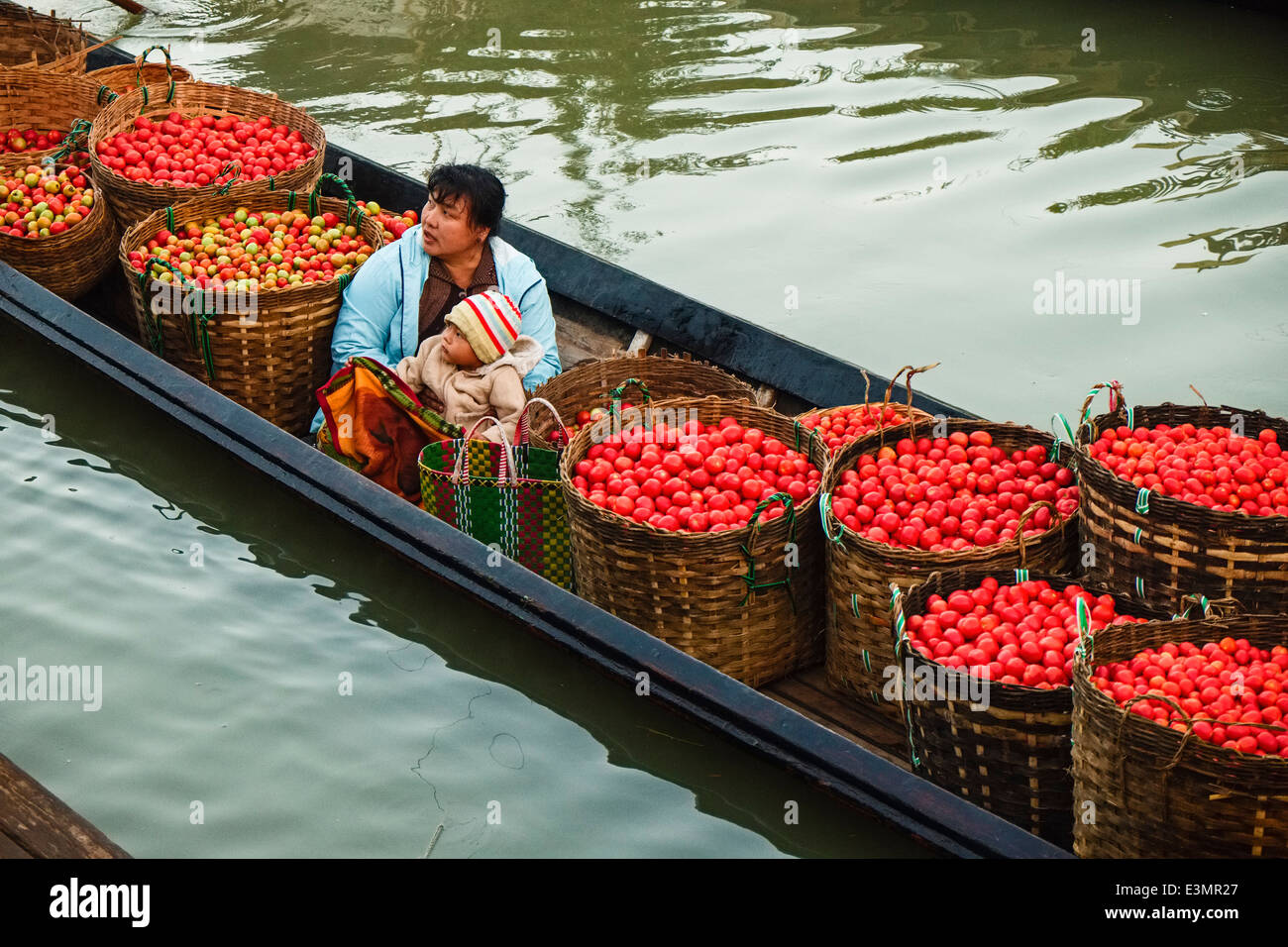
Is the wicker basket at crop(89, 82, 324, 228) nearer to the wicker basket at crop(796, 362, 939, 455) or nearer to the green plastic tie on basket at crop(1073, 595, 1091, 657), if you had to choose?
the wicker basket at crop(796, 362, 939, 455)

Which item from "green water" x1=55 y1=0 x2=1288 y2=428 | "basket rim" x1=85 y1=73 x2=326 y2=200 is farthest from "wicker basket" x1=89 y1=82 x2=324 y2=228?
"green water" x1=55 y1=0 x2=1288 y2=428

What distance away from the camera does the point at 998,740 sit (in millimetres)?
3568

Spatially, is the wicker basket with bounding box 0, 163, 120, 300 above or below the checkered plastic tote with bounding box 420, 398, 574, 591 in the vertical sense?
above

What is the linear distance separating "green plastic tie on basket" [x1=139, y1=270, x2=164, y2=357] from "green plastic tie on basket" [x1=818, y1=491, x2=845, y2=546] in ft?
9.16

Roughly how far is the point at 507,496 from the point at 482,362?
0.71 meters

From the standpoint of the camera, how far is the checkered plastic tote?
4637 millimetres

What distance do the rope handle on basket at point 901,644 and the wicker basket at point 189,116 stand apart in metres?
3.56

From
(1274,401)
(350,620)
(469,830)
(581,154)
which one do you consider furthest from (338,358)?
(581,154)

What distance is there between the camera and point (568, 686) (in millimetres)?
4414

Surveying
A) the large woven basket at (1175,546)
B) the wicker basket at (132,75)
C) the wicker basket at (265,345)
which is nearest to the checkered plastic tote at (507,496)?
the wicker basket at (265,345)

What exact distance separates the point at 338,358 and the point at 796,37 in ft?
24.5

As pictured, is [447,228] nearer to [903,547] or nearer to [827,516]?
[827,516]

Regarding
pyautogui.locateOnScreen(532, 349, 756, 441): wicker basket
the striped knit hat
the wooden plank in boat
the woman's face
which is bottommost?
the wooden plank in boat
